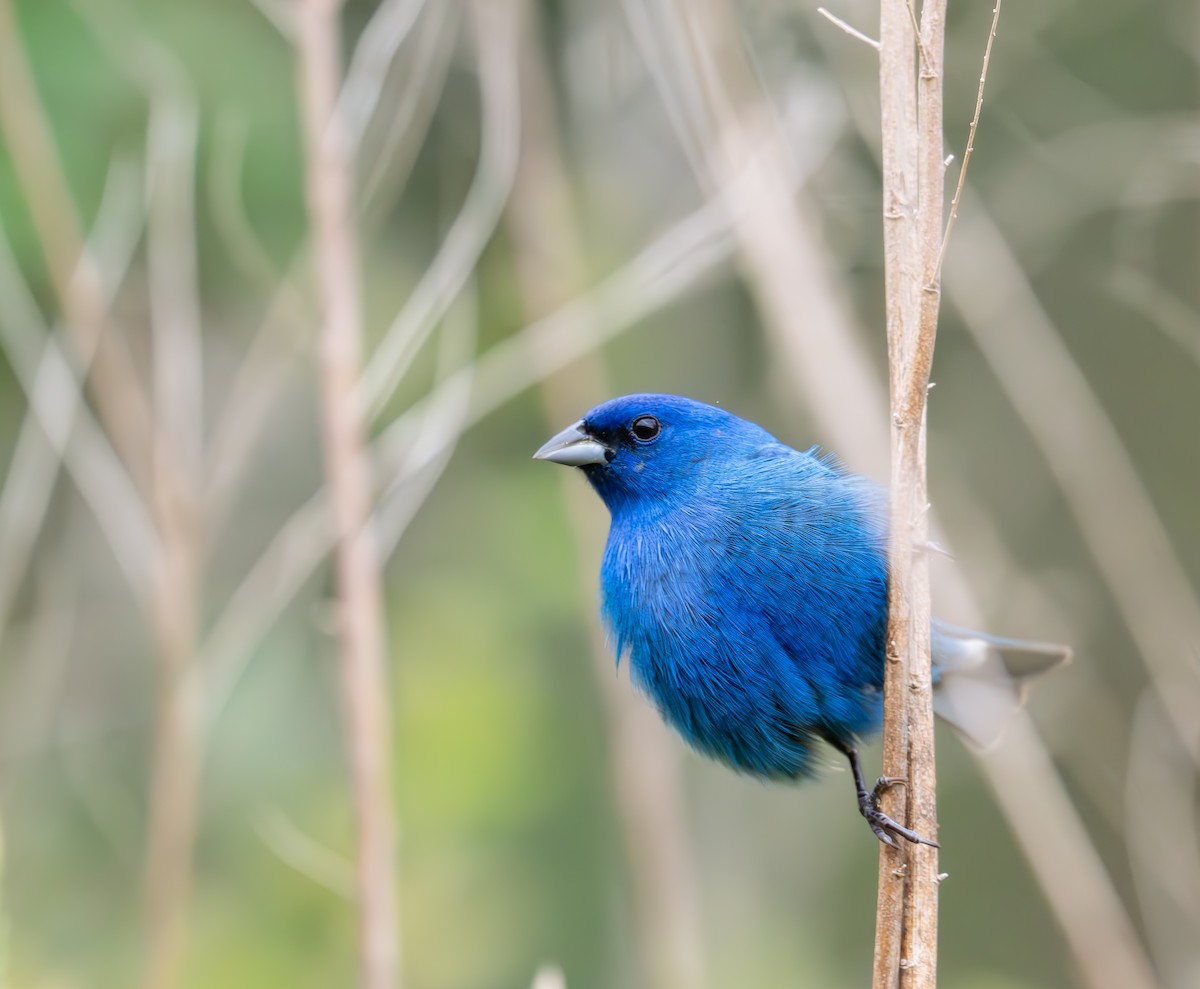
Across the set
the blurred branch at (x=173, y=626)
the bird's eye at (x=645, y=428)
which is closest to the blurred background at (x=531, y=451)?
the blurred branch at (x=173, y=626)

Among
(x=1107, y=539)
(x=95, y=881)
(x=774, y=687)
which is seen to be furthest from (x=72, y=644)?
(x=1107, y=539)

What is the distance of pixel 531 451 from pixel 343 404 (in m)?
1.82

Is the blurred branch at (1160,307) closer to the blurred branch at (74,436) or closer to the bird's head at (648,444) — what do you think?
the bird's head at (648,444)

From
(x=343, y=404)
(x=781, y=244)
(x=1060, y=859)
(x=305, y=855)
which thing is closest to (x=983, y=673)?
→ (x=1060, y=859)

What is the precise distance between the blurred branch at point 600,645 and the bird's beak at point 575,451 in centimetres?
94

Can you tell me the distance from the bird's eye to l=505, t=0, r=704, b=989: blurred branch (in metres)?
0.99

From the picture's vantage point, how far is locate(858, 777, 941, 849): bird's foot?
7.07 feet

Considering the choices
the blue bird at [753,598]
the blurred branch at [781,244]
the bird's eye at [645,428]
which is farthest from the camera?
the blurred branch at [781,244]

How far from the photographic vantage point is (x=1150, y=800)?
12.7 feet

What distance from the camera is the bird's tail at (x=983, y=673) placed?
3.24 meters

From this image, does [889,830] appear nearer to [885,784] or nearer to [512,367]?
[885,784]

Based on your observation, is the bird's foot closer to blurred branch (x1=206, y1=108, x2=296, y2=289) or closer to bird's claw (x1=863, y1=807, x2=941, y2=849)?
bird's claw (x1=863, y1=807, x2=941, y2=849)

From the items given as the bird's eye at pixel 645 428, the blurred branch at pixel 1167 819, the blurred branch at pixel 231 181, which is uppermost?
the blurred branch at pixel 231 181

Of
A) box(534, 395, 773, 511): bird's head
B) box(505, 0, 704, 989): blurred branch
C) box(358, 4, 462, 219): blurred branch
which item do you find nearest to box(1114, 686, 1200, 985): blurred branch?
box(505, 0, 704, 989): blurred branch
